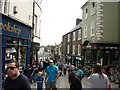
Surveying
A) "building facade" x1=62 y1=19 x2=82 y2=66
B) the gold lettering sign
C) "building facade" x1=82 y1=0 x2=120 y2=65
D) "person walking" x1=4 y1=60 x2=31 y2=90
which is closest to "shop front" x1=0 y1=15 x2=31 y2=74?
the gold lettering sign

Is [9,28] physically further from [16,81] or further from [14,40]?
[16,81]

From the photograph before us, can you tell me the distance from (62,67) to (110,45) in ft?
18.9

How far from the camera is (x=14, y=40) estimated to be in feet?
31.8

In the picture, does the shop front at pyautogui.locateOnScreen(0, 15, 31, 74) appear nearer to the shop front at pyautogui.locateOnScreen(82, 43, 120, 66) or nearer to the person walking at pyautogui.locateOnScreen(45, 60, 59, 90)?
the person walking at pyautogui.locateOnScreen(45, 60, 59, 90)

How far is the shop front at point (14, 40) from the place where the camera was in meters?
8.10

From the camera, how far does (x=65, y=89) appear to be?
7.70 metres

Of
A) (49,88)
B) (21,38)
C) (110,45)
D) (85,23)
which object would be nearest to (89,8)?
(85,23)

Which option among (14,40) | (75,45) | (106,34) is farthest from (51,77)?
(75,45)

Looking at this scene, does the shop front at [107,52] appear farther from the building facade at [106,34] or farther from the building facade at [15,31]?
the building facade at [15,31]

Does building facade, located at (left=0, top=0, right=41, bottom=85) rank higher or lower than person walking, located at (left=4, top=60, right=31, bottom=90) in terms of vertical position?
higher

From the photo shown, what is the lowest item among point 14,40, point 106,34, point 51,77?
point 51,77

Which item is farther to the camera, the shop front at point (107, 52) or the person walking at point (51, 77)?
the shop front at point (107, 52)

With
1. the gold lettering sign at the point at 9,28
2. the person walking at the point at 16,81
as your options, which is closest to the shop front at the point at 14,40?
the gold lettering sign at the point at 9,28

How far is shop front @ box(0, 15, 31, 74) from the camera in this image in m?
8.10
